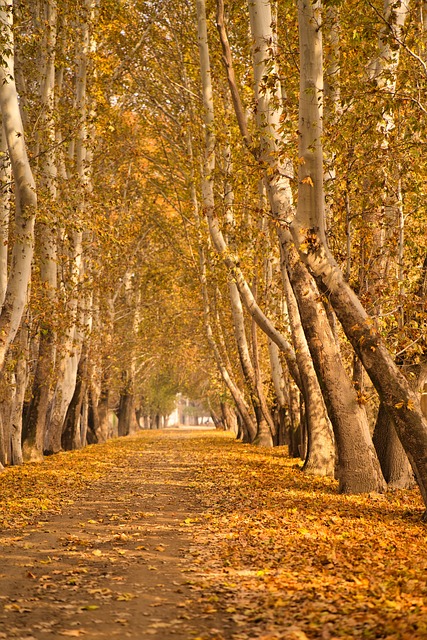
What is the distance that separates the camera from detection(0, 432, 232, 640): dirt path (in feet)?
19.2

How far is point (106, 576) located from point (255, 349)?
22402 millimetres

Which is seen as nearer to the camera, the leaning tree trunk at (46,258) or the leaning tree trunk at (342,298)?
the leaning tree trunk at (342,298)

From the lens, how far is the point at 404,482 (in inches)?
552

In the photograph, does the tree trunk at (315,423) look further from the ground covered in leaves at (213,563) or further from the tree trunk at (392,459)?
the tree trunk at (392,459)

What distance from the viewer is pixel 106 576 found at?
7.52m

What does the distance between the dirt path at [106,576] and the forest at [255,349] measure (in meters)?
0.04

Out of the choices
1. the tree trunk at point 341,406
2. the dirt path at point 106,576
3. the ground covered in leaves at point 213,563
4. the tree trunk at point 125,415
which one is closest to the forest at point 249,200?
the tree trunk at point 341,406

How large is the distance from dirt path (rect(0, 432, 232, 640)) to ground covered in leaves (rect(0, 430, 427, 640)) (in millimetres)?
15

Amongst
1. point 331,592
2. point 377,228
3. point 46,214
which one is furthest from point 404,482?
point 46,214

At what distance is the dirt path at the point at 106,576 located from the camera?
19.2 feet

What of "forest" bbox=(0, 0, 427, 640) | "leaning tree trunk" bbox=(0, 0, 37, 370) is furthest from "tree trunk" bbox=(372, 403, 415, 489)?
"leaning tree trunk" bbox=(0, 0, 37, 370)

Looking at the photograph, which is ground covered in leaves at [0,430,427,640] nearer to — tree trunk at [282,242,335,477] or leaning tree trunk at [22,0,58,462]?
tree trunk at [282,242,335,477]

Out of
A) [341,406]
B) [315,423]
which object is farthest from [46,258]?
[341,406]

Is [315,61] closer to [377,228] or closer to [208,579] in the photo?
[377,228]
